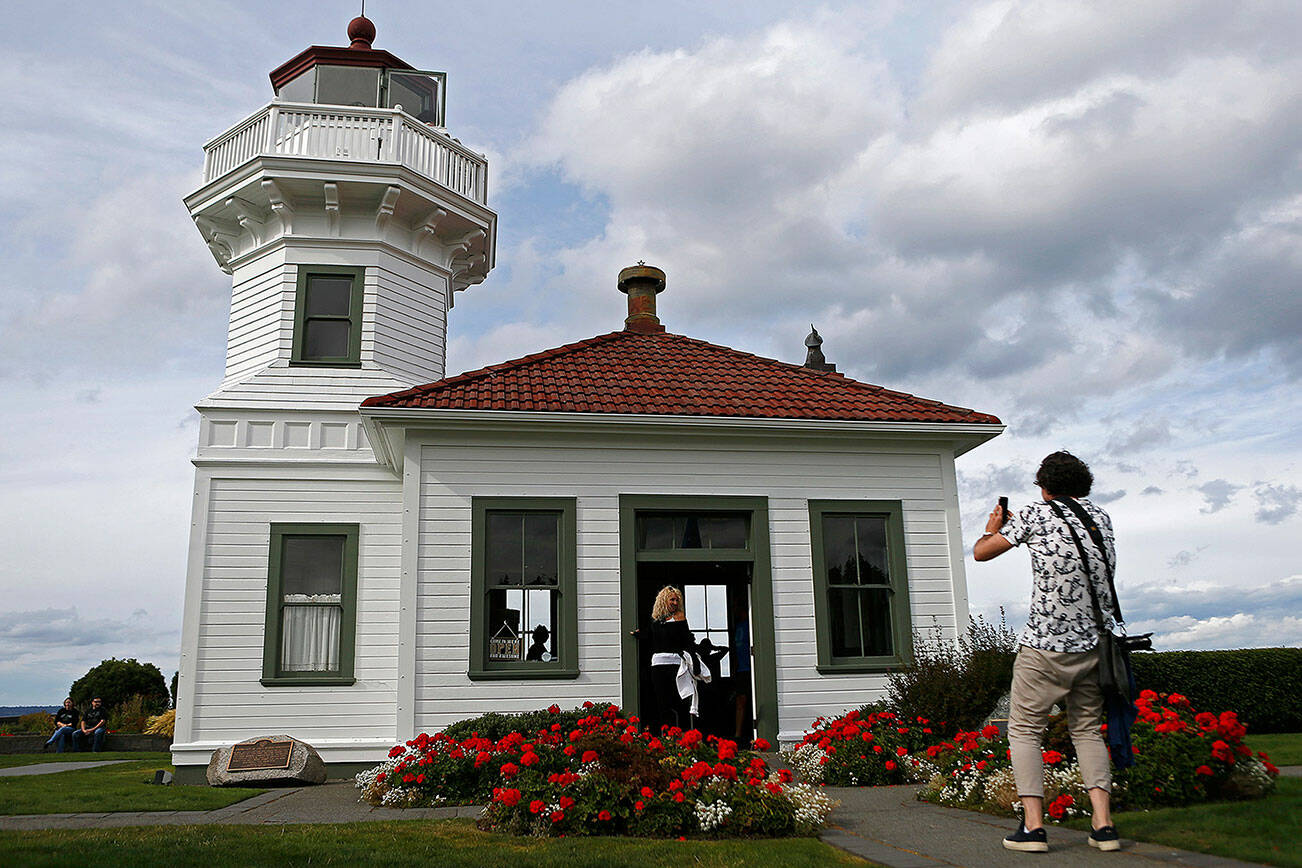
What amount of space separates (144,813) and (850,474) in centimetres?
799

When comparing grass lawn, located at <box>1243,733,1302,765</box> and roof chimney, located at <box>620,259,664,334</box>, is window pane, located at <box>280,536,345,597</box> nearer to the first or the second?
roof chimney, located at <box>620,259,664,334</box>

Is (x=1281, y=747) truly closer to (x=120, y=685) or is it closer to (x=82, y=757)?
(x=82, y=757)

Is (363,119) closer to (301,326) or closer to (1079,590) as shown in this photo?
(301,326)

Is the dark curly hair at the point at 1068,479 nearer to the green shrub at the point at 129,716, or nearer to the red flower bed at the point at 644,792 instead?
the red flower bed at the point at 644,792

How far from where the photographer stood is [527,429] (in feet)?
37.2

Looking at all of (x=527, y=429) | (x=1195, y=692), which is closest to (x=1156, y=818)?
(x=527, y=429)

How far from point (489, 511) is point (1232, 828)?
7792 millimetres

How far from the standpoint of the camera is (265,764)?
1048 cm

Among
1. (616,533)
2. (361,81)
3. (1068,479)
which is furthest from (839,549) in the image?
(361,81)

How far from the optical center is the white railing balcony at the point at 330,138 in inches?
558

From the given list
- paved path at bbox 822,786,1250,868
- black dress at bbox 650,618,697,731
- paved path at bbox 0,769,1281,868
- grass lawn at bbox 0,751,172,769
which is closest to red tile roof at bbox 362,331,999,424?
black dress at bbox 650,618,697,731

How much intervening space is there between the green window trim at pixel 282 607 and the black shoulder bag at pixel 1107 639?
9336 millimetres

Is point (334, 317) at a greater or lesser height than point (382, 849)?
greater

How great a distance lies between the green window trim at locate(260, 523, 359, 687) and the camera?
39.5ft
